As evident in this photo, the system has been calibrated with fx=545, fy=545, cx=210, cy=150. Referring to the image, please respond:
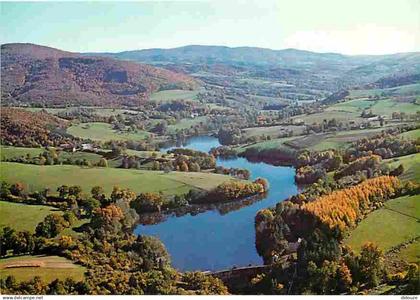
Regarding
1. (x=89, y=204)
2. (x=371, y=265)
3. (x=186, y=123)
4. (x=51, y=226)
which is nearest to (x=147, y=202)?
(x=89, y=204)

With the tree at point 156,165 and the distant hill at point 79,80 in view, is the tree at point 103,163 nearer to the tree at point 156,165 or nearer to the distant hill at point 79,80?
the tree at point 156,165

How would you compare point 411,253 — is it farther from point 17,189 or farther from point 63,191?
point 17,189

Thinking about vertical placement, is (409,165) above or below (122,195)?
above

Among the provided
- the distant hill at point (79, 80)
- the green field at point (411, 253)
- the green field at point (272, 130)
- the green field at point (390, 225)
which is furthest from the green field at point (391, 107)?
the green field at point (411, 253)

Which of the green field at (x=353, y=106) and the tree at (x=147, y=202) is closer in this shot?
the tree at (x=147, y=202)

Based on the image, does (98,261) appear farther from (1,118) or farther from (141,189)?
(1,118)

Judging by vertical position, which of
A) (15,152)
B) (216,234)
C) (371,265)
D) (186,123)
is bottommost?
(216,234)

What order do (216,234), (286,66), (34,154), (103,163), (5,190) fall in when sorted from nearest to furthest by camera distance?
1. (5,190)
2. (216,234)
3. (103,163)
4. (34,154)
5. (286,66)
